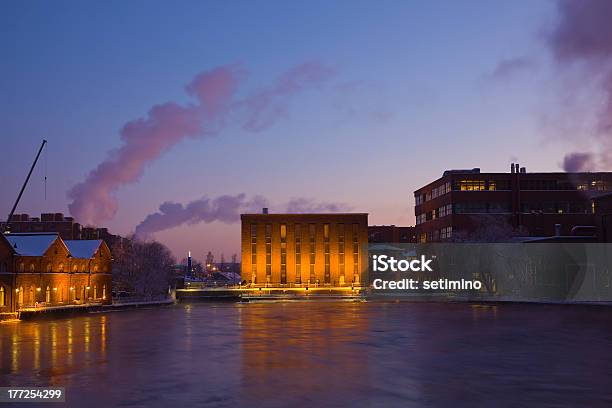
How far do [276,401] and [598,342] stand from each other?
20706mm

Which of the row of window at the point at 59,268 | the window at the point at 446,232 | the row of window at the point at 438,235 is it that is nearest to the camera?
the row of window at the point at 59,268

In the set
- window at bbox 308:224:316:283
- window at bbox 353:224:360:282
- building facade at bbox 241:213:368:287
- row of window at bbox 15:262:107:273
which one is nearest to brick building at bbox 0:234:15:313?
row of window at bbox 15:262:107:273

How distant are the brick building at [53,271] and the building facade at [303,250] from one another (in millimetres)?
33028

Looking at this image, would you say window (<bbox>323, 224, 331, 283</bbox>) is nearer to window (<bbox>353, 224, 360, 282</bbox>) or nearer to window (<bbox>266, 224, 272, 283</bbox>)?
window (<bbox>353, 224, 360, 282</bbox>)

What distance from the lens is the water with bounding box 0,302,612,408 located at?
18.3 meters

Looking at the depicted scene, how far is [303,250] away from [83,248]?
44.2 meters

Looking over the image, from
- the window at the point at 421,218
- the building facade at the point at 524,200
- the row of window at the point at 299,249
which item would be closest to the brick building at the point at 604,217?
the building facade at the point at 524,200

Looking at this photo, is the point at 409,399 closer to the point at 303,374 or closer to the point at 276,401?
the point at 276,401

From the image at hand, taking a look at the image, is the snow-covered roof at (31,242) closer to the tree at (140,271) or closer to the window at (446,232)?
the tree at (140,271)

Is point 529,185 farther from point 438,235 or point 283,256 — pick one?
point 283,256

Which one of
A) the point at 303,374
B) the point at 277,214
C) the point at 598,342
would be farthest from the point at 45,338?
the point at 277,214

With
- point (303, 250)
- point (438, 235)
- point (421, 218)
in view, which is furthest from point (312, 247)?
point (421, 218)

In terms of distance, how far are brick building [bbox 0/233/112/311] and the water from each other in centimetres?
3228

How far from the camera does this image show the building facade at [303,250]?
4793 inches
